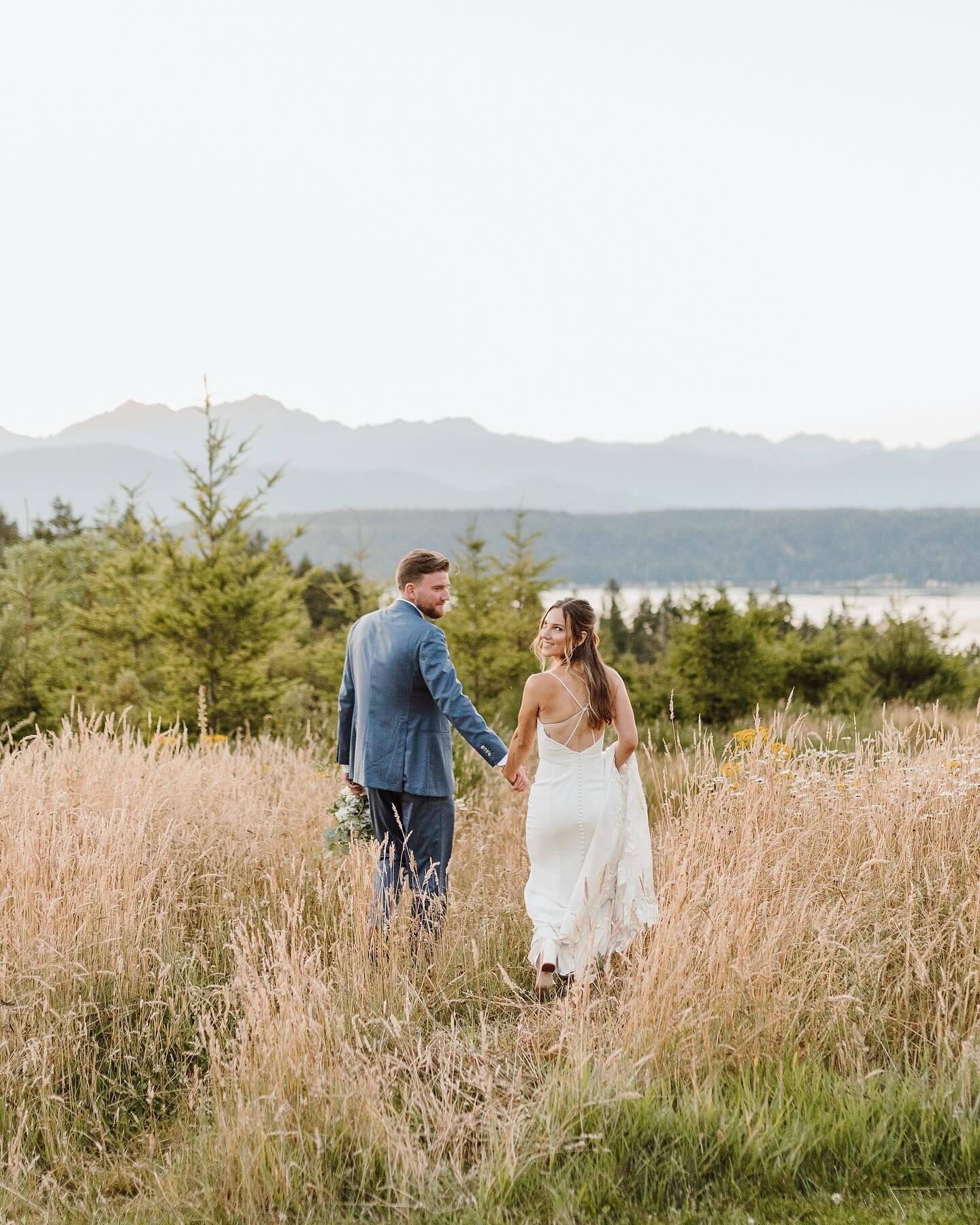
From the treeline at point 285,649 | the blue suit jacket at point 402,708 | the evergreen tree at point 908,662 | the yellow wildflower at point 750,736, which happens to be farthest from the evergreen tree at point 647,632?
the blue suit jacket at point 402,708

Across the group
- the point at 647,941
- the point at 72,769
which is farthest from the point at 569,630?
the point at 72,769

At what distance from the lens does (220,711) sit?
18.5 m

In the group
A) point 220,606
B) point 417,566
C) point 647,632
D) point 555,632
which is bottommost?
point 647,632

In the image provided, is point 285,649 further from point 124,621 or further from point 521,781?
point 521,781

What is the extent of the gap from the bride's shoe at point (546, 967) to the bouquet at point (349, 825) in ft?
3.64

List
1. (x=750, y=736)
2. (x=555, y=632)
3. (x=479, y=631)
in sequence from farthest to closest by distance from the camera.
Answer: (x=479, y=631)
(x=750, y=736)
(x=555, y=632)

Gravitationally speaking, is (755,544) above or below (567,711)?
above

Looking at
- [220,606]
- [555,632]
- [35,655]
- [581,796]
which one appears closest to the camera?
[555,632]

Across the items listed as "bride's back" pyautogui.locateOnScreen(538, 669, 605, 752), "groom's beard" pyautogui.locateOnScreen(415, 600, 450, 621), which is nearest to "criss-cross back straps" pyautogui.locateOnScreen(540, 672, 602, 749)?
"bride's back" pyautogui.locateOnScreen(538, 669, 605, 752)

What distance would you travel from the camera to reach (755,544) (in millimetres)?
195375

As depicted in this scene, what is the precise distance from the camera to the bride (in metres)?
4.82

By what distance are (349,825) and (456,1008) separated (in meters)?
1.19

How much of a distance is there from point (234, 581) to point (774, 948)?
1491cm

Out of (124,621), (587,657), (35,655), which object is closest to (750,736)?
(587,657)
